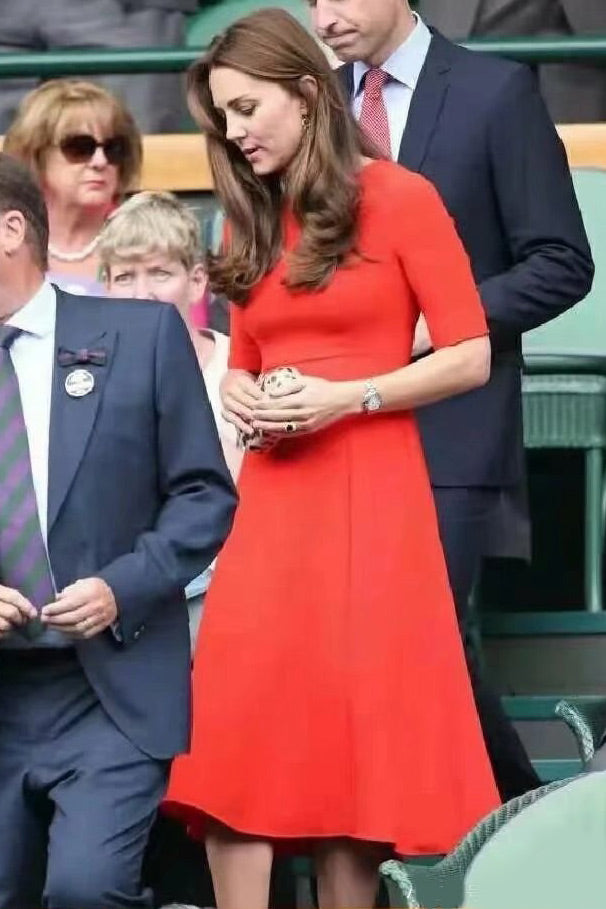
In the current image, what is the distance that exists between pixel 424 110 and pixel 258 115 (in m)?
0.57

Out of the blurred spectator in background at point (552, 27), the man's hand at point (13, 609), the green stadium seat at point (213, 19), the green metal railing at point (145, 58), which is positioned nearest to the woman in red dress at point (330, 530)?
the man's hand at point (13, 609)

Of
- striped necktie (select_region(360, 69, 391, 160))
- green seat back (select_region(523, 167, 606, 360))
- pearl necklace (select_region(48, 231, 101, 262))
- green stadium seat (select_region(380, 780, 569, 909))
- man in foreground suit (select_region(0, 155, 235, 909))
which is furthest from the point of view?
green seat back (select_region(523, 167, 606, 360))

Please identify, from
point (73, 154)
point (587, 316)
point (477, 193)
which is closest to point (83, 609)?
point (477, 193)

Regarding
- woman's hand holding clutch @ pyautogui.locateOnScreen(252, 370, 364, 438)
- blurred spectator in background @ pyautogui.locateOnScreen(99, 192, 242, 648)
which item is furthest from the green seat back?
woman's hand holding clutch @ pyautogui.locateOnScreen(252, 370, 364, 438)

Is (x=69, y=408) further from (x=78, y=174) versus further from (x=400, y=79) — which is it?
(x=78, y=174)

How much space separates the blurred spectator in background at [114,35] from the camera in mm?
6312

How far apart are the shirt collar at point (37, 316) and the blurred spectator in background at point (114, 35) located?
9.00 feet

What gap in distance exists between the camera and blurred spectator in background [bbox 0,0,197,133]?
6.31 meters

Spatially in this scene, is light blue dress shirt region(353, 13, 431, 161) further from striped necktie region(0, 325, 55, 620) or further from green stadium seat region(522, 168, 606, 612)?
striped necktie region(0, 325, 55, 620)

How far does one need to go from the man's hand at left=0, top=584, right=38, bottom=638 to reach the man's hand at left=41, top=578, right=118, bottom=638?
0.08 feet

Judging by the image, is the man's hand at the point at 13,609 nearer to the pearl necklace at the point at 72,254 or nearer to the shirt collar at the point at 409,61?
the shirt collar at the point at 409,61

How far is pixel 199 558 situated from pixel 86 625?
9.9 inches

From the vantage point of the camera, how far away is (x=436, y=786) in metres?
3.83

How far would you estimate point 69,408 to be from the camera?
3.50 m
